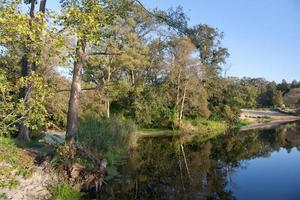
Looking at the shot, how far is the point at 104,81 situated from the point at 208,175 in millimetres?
25882

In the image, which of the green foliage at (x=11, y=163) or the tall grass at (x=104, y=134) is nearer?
the green foliage at (x=11, y=163)

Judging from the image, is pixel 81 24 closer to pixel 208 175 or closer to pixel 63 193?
pixel 63 193

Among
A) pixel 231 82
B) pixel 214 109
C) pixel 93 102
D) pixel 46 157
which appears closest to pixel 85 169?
pixel 46 157

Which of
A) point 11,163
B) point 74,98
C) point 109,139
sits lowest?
point 109,139

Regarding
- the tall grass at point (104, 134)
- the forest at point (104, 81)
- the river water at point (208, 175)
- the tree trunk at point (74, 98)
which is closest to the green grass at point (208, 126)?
the forest at point (104, 81)

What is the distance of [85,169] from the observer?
13.8 meters

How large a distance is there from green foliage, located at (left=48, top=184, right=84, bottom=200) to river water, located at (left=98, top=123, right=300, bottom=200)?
3.19 ft

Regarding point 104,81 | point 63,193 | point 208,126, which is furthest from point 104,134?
point 208,126

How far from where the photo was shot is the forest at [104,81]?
7.79 m

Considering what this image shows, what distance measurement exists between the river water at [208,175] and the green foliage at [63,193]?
0.97 metres

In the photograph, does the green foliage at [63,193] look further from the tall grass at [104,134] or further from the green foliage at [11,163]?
the tall grass at [104,134]

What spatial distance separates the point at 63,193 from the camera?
39.0ft

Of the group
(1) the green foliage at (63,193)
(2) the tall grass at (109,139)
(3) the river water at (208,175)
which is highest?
(2) the tall grass at (109,139)

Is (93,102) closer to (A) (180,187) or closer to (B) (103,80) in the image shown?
(B) (103,80)
